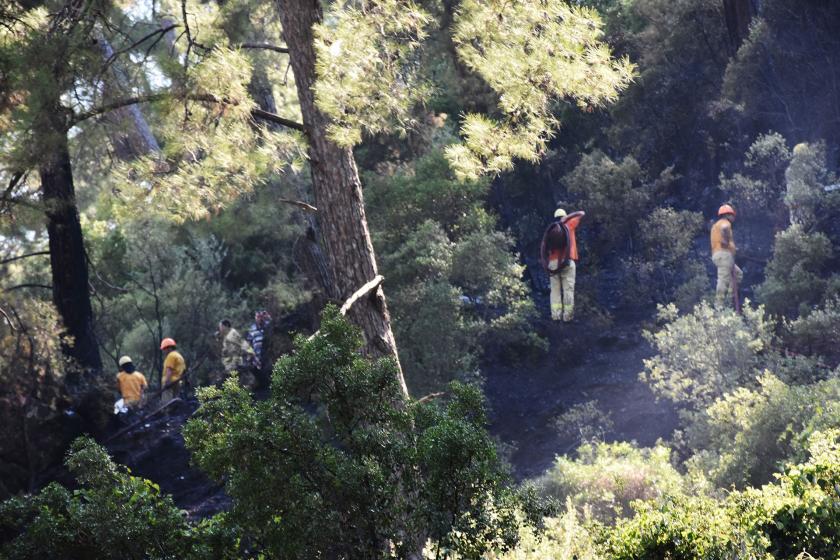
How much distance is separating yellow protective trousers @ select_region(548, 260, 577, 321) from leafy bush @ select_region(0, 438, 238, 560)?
12473 mm

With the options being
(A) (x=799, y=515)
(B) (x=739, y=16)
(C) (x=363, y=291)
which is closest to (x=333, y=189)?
(C) (x=363, y=291)

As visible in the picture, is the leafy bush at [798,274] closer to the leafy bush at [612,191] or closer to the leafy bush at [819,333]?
the leafy bush at [819,333]

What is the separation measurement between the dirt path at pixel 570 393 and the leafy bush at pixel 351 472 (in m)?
9.28

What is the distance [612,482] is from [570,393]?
607cm

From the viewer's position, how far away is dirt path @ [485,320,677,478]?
15.3 m

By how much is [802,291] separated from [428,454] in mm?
12754

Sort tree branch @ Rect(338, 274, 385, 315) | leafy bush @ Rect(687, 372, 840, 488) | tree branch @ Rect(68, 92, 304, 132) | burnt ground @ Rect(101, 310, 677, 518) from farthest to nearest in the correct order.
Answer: burnt ground @ Rect(101, 310, 677, 518) → leafy bush @ Rect(687, 372, 840, 488) → tree branch @ Rect(68, 92, 304, 132) → tree branch @ Rect(338, 274, 385, 315)

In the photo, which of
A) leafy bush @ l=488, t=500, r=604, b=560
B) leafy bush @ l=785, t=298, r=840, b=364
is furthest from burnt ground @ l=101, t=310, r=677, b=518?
leafy bush @ l=488, t=500, r=604, b=560

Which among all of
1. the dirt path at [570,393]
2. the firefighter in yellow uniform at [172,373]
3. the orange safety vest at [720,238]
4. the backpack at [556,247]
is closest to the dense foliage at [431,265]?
the dirt path at [570,393]

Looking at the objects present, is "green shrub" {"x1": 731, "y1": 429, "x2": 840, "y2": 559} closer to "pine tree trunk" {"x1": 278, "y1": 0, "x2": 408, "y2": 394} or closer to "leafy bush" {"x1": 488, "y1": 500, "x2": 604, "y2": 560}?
"leafy bush" {"x1": 488, "y1": 500, "x2": 604, "y2": 560}

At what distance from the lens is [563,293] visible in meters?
18.4

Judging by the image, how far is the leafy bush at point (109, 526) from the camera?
19.0 ft

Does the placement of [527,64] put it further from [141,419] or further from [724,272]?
[724,272]

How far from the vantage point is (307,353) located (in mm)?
5715
